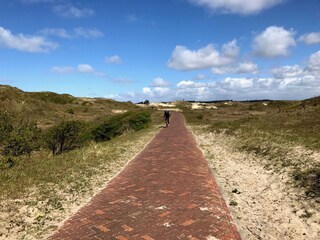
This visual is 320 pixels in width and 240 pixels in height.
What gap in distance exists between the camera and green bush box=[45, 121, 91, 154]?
21.9 meters

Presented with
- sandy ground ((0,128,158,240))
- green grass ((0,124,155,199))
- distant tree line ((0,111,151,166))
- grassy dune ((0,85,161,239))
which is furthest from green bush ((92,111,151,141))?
sandy ground ((0,128,158,240))

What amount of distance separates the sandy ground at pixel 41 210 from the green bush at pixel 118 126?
772 inches

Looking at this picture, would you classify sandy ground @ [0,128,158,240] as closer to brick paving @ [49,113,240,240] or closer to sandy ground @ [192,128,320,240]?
brick paving @ [49,113,240,240]

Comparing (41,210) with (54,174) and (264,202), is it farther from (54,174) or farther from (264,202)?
(264,202)

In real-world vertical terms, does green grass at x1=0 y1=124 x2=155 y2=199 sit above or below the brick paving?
above

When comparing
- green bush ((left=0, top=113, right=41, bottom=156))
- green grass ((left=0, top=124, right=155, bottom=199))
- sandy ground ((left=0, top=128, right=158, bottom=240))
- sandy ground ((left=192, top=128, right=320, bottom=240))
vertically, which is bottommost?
sandy ground ((left=192, top=128, right=320, bottom=240))

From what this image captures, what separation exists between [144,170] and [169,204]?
4117mm

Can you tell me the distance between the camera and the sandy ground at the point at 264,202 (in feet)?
22.5

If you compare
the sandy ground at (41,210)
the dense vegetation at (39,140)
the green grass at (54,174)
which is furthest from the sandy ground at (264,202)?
the dense vegetation at (39,140)

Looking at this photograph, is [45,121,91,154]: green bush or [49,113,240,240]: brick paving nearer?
[49,113,240,240]: brick paving

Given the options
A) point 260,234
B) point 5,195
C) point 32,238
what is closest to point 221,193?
point 260,234

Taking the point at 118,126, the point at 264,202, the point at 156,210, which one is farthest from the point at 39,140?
the point at 264,202

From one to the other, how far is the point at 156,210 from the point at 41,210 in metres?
2.78

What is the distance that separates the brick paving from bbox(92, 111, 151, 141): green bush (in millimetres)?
18394
